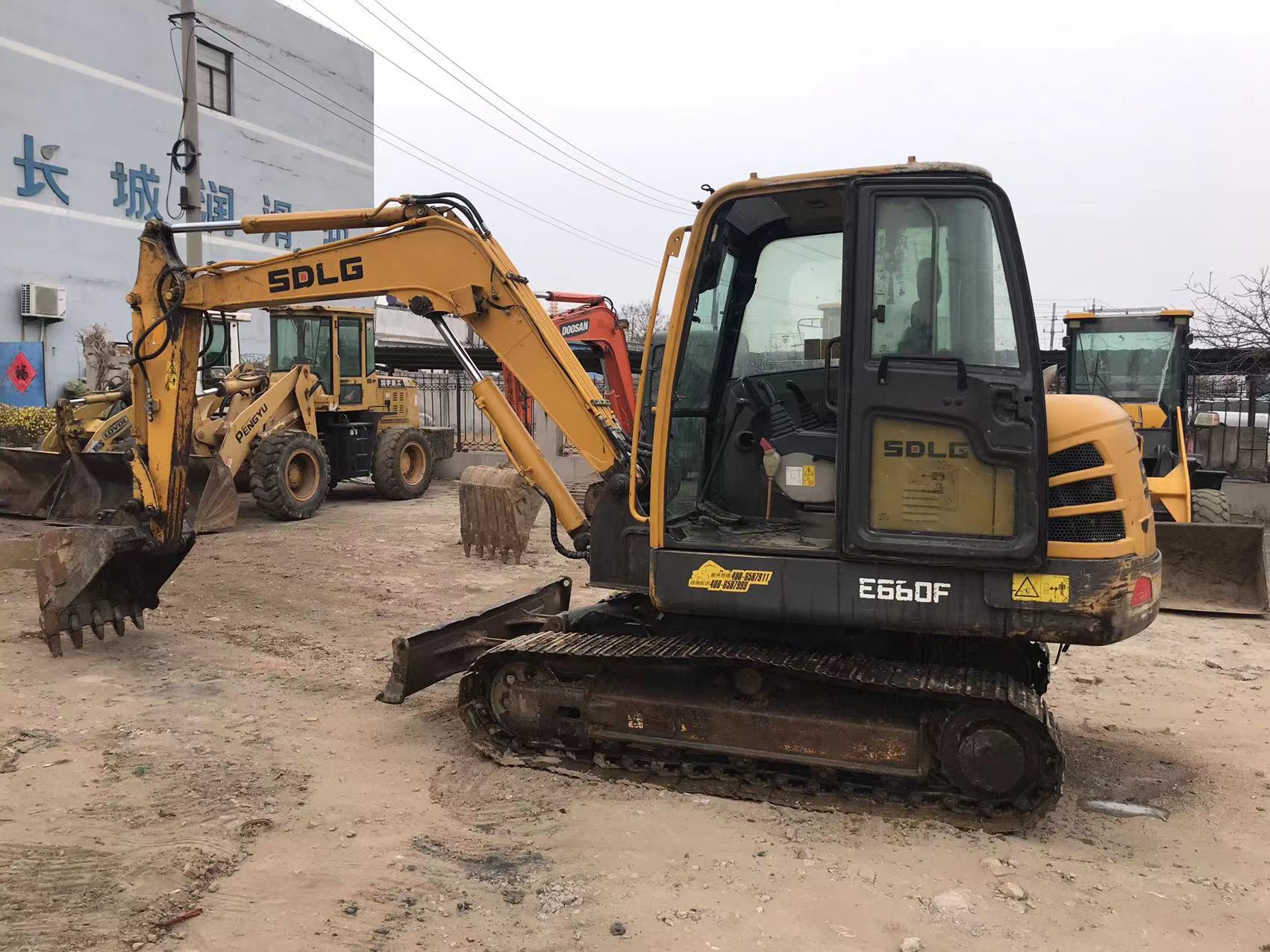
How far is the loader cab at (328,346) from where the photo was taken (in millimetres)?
13562

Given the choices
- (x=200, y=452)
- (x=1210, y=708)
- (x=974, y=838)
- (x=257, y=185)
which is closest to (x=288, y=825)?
(x=974, y=838)

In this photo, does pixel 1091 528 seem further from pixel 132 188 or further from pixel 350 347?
pixel 132 188

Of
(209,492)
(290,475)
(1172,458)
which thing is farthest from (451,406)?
(1172,458)

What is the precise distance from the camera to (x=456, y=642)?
5164 mm

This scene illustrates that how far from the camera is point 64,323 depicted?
18766mm

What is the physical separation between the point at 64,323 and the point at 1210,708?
19983mm

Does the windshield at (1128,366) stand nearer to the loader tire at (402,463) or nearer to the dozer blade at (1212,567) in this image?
the dozer blade at (1212,567)

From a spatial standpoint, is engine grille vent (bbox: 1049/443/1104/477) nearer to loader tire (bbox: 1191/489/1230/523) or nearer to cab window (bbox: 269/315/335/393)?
loader tire (bbox: 1191/489/1230/523)

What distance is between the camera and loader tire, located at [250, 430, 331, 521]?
11.6m

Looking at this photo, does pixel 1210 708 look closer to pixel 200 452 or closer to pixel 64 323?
pixel 200 452

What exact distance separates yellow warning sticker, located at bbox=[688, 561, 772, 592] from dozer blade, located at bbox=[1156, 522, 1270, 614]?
559 cm

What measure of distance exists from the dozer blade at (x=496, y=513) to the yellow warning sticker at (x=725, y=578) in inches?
226

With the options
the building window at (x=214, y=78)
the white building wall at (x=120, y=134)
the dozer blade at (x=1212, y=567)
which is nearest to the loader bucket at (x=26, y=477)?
the white building wall at (x=120, y=134)

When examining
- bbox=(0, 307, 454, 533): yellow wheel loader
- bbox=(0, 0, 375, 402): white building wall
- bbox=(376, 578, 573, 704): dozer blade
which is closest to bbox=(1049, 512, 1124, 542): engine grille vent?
bbox=(376, 578, 573, 704): dozer blade
